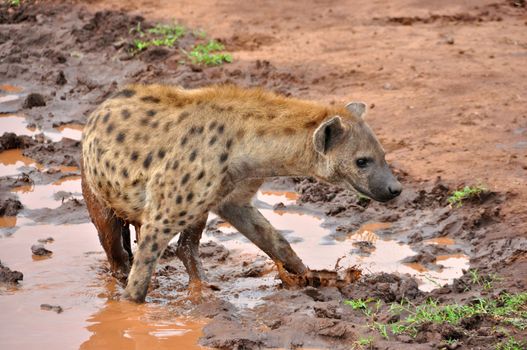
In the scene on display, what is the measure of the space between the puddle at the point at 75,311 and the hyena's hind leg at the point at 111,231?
15 cm

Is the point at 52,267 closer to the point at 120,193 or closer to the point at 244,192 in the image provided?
the point at 120,193

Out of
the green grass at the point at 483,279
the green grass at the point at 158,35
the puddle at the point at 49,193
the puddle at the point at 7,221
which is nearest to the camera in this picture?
the green grass at the point at 483,279

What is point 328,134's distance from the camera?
20.3ft

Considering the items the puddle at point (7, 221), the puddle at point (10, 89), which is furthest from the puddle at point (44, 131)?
the puddle at point (7, 221)

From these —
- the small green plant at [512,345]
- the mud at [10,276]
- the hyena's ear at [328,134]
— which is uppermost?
the hyena's ear at [328,134]

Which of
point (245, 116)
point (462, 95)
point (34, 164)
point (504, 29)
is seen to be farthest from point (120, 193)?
point (504, 29)

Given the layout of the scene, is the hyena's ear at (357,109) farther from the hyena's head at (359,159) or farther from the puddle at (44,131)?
the puddle at (44,131)

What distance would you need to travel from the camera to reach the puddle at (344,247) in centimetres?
707

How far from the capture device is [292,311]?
6277mm

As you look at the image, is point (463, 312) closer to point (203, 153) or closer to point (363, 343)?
point (363, 343)

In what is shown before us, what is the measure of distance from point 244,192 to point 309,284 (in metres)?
0.70

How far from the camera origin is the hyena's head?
20.4ft

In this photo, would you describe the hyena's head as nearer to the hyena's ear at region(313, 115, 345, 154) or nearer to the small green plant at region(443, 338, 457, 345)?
the hyena's ear at region(313, 115, 345, 154)

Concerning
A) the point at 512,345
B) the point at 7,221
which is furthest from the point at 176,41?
the point at 512,345
